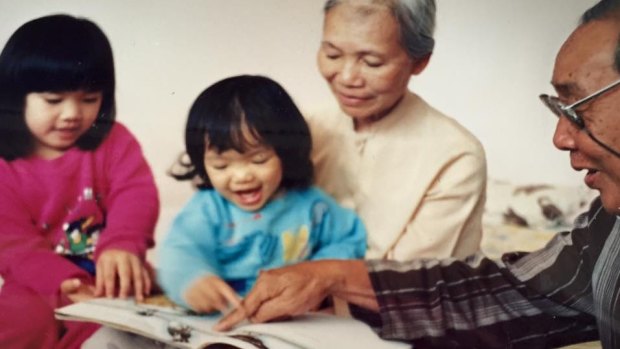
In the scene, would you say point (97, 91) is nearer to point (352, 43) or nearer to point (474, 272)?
point (352, 43)

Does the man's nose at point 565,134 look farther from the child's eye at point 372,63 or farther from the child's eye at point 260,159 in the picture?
the child's eye at point 260,159

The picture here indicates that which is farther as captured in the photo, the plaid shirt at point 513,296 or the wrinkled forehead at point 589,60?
the plaid shirt at point 513,296

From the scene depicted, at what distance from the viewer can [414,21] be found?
111cm

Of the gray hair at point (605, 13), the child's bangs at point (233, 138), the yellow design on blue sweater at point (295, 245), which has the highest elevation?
the gray hair at point (605, 13)

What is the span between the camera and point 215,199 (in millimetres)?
1108

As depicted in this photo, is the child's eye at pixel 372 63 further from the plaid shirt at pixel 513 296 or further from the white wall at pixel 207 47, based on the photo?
the plaid shirt at pixel 513 296

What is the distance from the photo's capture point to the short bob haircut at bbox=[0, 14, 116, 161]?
1106 millimetres

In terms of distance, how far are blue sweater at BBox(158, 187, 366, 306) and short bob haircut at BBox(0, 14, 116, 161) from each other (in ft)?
0.54

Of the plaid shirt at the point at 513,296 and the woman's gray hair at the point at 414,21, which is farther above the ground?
the woman's gray hair at the point at 414,21

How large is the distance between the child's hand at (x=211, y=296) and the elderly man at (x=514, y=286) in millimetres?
18

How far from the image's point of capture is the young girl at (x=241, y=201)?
1096 mm

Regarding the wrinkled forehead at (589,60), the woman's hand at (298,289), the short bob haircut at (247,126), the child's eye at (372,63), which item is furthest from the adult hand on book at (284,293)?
the wrinkled forehead at (589,60)

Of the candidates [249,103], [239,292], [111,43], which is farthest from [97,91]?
[239,292]

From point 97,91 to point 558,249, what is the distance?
0.64 meters
